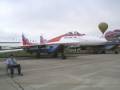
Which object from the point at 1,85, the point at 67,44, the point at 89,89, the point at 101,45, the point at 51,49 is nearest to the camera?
the point at 89,89

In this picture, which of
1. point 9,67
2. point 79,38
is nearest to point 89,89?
point 9,67

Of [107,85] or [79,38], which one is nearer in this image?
[107,85]

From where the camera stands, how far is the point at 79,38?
3003cm

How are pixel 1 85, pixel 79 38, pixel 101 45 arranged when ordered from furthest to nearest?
1. pixel 101 45
2. pixel 79 38
3. pixel 1 85

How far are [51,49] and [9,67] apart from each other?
46.9 ft

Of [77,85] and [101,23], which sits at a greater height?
[101,23]

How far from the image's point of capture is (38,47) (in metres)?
28.5

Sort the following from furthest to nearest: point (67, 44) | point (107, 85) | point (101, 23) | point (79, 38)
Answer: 1. point (101, 23)
2. point (79, 38)
3. point (67, 44)
4. point (107, 85)

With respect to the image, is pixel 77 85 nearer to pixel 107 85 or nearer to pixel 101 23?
pixel 107 85

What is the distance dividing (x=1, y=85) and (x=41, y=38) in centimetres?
2310

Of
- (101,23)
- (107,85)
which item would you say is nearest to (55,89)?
(107,85)

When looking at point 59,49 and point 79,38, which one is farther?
point 79,38

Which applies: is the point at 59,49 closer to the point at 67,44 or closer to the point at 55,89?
the point at 67,44

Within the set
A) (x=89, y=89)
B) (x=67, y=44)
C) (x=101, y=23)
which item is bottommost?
(x=89, y=89)
